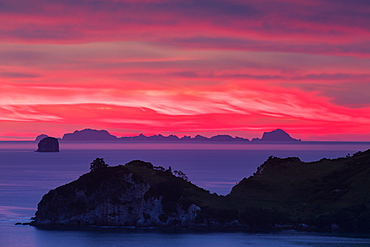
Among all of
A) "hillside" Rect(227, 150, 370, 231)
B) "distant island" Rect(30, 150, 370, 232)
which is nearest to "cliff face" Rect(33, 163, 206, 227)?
"distant island" Rect(30, 150, 370, 232)

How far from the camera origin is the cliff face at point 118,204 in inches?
5007

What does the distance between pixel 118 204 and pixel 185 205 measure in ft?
46.5

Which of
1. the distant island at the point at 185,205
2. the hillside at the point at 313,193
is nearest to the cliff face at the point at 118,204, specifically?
the distant island at the point at 185,205

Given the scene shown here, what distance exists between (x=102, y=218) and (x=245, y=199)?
3031 cm

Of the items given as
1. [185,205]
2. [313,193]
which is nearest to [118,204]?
[185,205]

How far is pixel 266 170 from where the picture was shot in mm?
164625

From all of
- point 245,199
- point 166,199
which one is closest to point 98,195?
point 166,199

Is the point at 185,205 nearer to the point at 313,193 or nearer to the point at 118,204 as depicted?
the point at 118,204

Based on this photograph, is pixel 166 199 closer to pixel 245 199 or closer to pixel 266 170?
pixel 245 199

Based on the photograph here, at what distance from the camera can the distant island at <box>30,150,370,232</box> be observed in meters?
124

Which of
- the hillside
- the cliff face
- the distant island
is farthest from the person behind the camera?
the cliff face

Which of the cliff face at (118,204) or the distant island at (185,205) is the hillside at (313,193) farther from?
the cliff face at (118,204)

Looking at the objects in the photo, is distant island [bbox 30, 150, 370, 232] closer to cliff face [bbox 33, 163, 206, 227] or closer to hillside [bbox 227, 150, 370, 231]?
cliff face [bbox 33, 163, 206, 227]

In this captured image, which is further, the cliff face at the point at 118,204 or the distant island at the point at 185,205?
the cliff face at the point at 118,204
